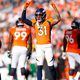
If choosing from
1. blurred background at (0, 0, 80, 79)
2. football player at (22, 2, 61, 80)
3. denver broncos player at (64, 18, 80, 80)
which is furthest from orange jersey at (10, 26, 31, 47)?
denver broncos player at (64, 18, 80, 80)

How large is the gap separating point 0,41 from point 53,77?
39.9 inches

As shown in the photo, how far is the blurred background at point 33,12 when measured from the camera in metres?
8.53

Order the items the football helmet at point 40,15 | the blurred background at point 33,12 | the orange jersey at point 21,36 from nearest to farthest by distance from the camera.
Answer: the football helmet at point 40,15 → the orange jersey at point 21,36 → the blurred background at point 33,12

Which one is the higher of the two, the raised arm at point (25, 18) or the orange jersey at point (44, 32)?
the raised arm at point (25, 18)

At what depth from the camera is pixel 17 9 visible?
862 cm

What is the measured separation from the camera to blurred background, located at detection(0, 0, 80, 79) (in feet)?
28.0

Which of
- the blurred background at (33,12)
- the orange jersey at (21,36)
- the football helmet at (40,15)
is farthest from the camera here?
the blurred background at (33,12)

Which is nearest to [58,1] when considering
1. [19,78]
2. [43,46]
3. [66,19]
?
[66,19]

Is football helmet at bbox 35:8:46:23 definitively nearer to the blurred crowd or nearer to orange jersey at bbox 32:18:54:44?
orange jersey at bbox 32:18:54:44

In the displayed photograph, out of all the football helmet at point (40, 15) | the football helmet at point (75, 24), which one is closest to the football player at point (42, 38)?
the football helmet at point (40, 15)

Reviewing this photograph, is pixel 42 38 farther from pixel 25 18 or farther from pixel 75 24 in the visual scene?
pixel 75 24

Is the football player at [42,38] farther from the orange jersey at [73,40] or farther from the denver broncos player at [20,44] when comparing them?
the orange jersey at [73,40]

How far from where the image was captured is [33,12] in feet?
28.2

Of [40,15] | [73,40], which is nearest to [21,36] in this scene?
[40,15]
